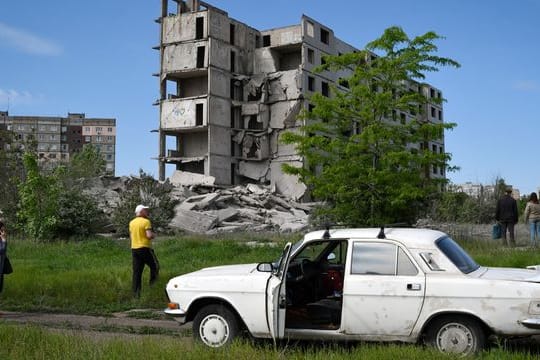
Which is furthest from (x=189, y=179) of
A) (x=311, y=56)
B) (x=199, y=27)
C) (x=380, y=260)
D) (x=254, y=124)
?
(x=380, y=260)

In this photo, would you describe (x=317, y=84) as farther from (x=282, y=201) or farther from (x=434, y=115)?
(x=434, y=115)

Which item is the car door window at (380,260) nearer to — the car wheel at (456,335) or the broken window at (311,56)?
the car wheel at (456,335)

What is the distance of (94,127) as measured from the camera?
178375 millimetres

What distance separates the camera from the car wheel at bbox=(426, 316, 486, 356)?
7.57 m

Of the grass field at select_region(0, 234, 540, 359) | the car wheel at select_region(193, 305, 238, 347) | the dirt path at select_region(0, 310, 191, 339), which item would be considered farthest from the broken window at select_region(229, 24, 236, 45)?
the car wheel at select_region(193, 305, 238, 347)

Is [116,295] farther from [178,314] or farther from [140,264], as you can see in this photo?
[178,314]

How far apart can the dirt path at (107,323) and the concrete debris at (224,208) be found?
2145cm

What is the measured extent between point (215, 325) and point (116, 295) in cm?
574

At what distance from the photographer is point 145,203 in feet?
110

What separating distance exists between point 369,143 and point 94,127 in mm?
167423

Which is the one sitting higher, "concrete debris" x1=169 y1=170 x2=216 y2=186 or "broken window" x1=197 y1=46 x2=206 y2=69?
"broken window" x1=197 y1=46 x2=206 y2=69

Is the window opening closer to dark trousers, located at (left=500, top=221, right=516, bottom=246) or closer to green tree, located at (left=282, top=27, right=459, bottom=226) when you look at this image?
green tree, located at (left=282, top=27, right=459, bottom=226)

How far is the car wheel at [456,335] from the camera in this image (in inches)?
298

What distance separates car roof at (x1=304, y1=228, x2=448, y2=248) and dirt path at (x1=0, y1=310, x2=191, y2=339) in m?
2.63
